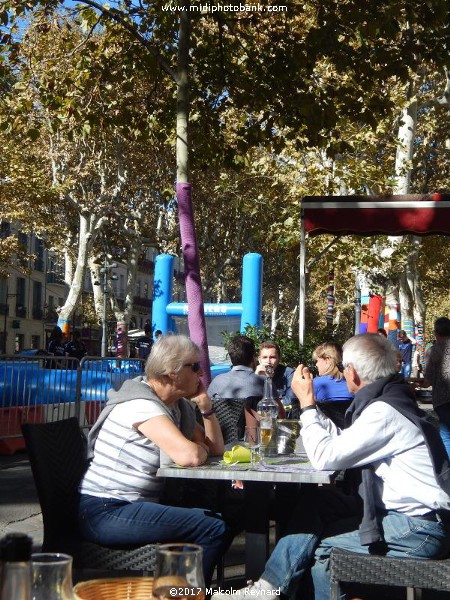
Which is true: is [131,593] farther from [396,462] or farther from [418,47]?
[418,47]

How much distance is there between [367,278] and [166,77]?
48.1 ft

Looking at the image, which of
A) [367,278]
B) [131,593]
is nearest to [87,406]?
[131,593]

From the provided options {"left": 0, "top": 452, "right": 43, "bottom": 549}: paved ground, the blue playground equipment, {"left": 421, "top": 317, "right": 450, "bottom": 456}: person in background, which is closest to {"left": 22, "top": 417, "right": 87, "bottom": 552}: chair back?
{"left": 0, "top": 452, "right": 43, "bottom": 549}: paved ground

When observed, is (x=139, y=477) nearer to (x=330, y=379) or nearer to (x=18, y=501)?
(x=330, y=379)

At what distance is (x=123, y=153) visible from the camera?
38219 millimetres

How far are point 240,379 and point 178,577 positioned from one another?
6.95 metres

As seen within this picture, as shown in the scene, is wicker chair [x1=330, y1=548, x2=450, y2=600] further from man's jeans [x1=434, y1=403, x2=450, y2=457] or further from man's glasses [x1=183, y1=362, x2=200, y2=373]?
man's jeans [x1=434, y1=403, x2=450, y2=457]

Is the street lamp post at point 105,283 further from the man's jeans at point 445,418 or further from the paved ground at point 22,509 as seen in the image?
the man's jeans at point 445,418

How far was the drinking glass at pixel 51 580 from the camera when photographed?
162 centimetres

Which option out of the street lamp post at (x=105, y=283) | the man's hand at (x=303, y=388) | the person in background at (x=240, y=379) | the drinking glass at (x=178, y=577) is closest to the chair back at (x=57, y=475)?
the man's hand at (x=303, y=388)

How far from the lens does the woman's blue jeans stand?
4367 mm

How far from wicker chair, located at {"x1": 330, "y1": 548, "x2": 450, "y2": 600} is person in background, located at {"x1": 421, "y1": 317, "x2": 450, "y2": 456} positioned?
6538 millimetres

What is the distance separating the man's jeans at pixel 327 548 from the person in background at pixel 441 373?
5.56 m

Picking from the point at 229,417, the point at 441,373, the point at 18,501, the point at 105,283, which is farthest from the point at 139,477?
the point at 105,283
